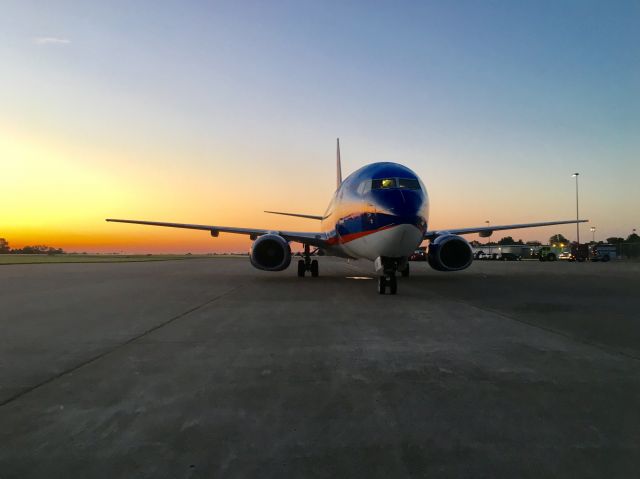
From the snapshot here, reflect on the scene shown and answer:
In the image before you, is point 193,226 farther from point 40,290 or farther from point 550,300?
point 550,300

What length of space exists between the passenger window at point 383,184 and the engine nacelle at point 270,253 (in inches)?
184

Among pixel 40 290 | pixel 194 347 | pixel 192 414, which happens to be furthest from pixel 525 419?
pixel 40 290

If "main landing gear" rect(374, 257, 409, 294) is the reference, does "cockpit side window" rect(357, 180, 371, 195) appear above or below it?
above

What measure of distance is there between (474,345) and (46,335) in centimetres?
619

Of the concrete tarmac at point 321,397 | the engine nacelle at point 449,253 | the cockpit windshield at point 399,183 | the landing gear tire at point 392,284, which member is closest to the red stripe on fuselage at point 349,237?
the cockpit windshield at point 399,183

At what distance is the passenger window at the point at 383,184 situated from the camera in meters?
11.1

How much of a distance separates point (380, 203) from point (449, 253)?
17.1ft

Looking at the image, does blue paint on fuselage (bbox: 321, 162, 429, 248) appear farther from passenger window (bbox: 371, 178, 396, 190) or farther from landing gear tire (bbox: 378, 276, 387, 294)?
landing gear tire (bbox: 378, 276, 387, 294)

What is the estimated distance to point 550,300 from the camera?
9.98 m

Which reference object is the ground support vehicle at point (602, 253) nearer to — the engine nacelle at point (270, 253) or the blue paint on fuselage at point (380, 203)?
the blue paint on fuselage at point (380, 203)

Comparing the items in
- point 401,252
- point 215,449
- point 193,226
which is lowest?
point 215,449

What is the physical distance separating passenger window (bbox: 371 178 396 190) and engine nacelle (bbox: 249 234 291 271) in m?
4.67

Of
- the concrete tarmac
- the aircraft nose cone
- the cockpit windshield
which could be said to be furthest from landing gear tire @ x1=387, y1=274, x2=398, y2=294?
the concrete tarmac

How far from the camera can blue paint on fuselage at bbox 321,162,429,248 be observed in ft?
34.4
